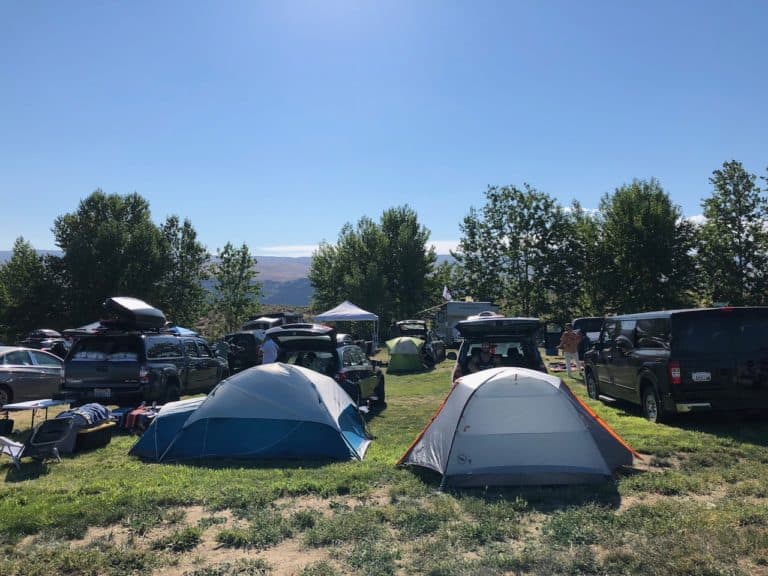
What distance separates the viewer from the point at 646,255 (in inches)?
1491

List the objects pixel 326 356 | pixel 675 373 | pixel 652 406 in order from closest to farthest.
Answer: pixel 675 373, pixel 652 406, pixel 326 356

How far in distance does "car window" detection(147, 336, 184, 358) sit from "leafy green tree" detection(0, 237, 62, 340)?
32.7 meters

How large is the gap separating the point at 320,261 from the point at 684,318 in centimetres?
4926

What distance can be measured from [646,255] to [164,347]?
110 ft

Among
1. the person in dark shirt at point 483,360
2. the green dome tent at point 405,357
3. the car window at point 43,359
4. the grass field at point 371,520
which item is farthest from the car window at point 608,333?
the car window at point 43,359

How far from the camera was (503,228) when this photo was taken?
4966 cm

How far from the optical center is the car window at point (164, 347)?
11.6m

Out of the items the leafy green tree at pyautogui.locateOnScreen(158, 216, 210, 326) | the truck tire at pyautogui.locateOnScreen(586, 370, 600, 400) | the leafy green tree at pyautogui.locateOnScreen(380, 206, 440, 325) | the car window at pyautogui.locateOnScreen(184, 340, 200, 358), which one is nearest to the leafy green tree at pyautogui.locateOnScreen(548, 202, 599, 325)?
the leafy green tree at pyautogui.locateOnScreen(380, 206, 440, 325)

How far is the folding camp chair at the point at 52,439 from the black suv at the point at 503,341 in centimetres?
619

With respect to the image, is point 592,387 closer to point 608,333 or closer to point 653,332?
point 608,333

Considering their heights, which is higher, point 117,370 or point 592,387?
point 117,370

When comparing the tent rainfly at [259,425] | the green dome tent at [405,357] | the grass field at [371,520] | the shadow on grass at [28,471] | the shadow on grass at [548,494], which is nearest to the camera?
the grass field at [371,520]

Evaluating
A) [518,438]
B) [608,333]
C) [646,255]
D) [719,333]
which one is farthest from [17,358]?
[646,255]

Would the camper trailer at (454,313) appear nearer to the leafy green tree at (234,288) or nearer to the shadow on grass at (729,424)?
the shadow on grass at (729,424)
